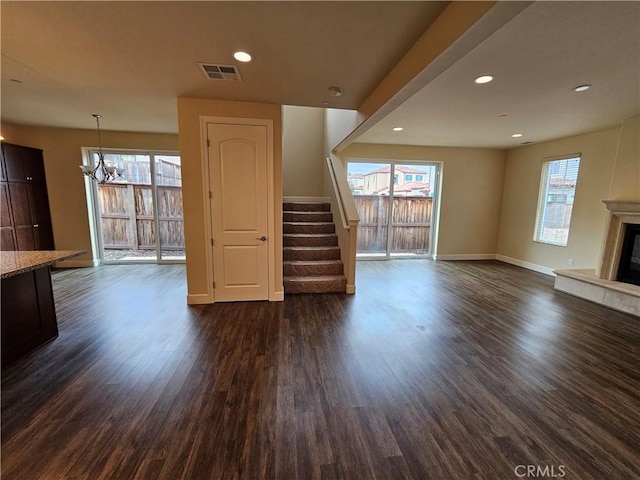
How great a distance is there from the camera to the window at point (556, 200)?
502cm

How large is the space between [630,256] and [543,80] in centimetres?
294

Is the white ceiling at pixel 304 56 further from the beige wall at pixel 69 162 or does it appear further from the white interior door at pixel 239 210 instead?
the beige wall at pixel 69 162

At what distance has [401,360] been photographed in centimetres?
246

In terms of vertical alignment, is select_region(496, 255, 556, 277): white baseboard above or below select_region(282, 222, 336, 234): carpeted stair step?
below

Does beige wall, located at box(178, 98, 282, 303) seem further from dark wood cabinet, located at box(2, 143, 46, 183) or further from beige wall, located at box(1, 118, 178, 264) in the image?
dark wood cabinet, located at box(2, 143, 46, 183)

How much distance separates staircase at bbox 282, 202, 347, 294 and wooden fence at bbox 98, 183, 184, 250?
2.50 metres

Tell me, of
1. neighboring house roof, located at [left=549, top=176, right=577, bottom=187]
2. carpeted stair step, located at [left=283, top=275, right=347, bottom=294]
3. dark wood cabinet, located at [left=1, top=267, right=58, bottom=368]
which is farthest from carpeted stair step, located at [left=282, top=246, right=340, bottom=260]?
neighboring house roof, located at [left=549, top=176, right=577, bottom=187]

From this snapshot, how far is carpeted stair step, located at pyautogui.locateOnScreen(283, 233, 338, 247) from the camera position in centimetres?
471

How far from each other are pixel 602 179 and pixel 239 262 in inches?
231

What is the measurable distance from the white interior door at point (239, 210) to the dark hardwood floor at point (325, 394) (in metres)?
0.37

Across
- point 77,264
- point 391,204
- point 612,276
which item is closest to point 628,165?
point 612,276

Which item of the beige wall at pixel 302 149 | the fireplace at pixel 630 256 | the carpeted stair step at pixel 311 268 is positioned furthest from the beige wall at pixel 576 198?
the beige wall at pixel 302 149

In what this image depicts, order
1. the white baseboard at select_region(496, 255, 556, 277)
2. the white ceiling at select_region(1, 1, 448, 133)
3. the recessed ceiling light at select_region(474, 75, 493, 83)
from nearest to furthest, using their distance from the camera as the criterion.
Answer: the white ceiling at select_region(1, 1, 448, 133) → the recessed ceiling light at select_region(474, 75, 493, 83) → the white baseboard at select_region(496, 255, 556, 277)

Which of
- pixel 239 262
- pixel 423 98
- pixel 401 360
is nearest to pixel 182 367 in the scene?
pixel 239 262
